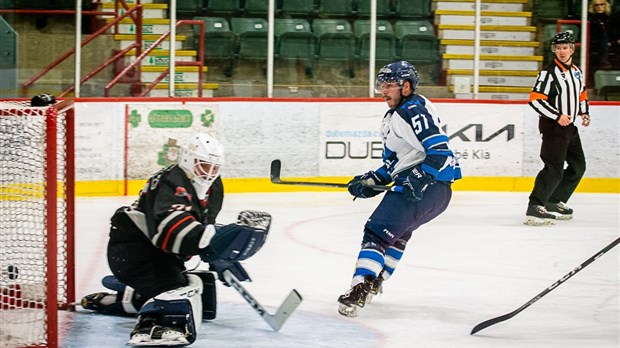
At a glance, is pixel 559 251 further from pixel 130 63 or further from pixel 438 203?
pixel 130 63

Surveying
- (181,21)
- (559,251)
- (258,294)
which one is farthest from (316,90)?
(258,294)

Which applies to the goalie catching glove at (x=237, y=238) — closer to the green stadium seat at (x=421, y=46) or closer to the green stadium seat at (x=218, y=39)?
the green stadium seat at (x=218, y=39)

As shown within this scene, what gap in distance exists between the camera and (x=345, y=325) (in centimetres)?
457

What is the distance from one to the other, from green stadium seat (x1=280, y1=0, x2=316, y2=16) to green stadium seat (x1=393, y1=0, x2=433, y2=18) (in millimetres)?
712

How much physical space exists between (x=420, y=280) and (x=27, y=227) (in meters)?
2.12

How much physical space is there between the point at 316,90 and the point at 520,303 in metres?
4.33

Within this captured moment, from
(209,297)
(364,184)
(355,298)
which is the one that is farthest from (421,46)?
(209,297)

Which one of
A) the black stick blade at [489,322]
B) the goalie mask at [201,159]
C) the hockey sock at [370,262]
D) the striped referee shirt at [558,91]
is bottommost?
the black stick blade at [489,322]

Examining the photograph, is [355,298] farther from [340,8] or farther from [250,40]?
[340,8]

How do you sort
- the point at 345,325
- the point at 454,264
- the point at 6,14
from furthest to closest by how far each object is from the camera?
the point at 6,14
the point at 454,264
the point at 345,325

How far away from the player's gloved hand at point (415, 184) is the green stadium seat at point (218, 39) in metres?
4.67

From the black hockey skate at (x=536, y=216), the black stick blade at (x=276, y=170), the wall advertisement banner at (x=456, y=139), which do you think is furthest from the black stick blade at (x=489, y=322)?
the wall advertisement banner at (x=456, y=139)

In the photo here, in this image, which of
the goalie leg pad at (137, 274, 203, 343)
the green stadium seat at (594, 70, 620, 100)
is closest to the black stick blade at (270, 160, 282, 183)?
the goalie leg pad at (137, 274, 203, 343)

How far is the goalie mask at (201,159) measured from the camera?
13.4 ft
